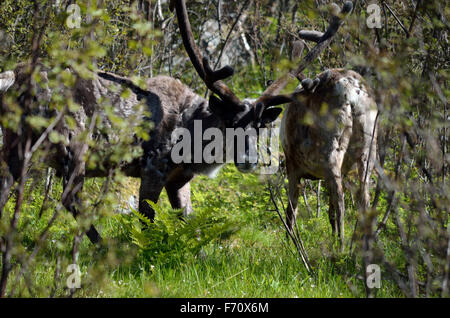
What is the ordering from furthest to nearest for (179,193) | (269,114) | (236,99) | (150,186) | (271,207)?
(271,207), (179,193), (269,114), (236,99), (150,186)

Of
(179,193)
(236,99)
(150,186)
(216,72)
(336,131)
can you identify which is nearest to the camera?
(336,131)

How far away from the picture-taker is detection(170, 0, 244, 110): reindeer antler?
23.5 feet

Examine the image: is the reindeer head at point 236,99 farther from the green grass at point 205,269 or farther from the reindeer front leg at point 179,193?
the green grass at point 205,269

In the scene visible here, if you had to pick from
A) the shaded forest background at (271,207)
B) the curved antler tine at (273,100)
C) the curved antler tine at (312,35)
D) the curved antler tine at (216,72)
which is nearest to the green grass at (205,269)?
the shaded forest background at (271,207)

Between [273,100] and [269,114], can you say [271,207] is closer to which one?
[269,114]

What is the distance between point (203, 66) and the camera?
727cm

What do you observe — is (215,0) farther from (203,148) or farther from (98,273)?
(98,273)

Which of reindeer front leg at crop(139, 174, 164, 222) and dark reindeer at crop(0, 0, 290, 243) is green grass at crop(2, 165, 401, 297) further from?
dark reindeer at crop(0, 0, 290, 243)

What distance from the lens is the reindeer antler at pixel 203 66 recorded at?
715 centimetres

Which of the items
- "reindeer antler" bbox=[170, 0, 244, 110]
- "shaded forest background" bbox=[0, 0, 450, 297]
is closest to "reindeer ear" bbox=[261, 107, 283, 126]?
"reindeer antler" bbox=[170, 0, 244, 110]

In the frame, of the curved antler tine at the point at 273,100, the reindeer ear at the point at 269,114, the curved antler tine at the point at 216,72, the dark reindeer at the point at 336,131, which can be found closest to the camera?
the dark reindeer at the point at 336,131

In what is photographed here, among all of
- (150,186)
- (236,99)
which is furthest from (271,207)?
(150,186)

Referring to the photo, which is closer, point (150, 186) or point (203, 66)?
point (150, 186)
